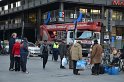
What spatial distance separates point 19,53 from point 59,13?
40.9 meters

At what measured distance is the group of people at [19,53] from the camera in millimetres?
20234

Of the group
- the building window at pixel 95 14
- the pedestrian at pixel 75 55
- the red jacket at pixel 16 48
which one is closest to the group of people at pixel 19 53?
the red jacket at pixel 16 48

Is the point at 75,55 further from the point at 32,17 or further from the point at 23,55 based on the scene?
the point at 32,17

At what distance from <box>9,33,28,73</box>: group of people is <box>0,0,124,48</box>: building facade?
108 ft

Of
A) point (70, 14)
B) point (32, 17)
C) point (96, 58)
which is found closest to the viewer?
point (96, 58)

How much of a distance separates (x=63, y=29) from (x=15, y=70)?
79.9 feet

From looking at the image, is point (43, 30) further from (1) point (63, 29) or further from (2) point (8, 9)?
(2) point (8, 9)

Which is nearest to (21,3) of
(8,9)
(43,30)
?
(8,9)

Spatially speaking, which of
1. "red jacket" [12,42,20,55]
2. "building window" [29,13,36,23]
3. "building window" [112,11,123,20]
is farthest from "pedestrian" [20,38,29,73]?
"building window" [29,13,36,23]

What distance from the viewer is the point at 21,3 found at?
80.1 meters

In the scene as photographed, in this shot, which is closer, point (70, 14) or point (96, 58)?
point (96, 58)

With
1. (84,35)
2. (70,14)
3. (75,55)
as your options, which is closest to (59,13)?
(70,14)

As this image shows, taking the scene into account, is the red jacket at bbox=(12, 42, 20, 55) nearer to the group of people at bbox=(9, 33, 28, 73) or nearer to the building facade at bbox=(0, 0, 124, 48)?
the group of people at bbox=(9, 33, 28, 73)

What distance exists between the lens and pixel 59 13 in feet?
200
